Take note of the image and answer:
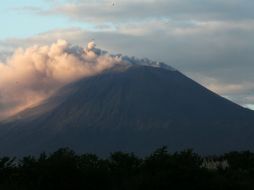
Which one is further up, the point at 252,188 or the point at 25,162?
the point at 25,162

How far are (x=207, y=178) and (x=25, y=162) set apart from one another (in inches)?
272

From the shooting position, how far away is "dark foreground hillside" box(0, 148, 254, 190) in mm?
21781

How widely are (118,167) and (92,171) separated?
7.96 ft

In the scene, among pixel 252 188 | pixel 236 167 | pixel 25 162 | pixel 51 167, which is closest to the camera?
pixel 252 188

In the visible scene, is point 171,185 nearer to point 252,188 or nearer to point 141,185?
point 141,185

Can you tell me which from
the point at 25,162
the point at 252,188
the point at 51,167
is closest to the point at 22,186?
the point at 51,167

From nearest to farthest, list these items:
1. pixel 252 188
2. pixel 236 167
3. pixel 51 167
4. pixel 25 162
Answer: pixel 252 188
pixel 51 167
pixel 25 162
pixel 236 167

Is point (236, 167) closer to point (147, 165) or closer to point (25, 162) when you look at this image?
point (147, 165)

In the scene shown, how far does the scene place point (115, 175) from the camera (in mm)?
24359

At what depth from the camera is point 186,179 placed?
864 inches

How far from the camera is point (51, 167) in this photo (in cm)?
2316

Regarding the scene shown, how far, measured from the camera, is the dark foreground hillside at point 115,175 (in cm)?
2178

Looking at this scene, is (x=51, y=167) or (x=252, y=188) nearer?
(x=252, y=188)

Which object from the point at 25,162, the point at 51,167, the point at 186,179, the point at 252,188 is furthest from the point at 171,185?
the point at 25,162
